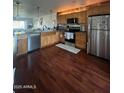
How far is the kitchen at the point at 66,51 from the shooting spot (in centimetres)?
329

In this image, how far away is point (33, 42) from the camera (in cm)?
730

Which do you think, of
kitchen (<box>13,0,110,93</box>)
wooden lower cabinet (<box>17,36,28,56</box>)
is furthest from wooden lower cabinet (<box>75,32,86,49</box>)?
wooden lower cabinet (<box>17,36,28,56</box>)

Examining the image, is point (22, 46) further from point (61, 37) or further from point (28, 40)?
point (61, 37)

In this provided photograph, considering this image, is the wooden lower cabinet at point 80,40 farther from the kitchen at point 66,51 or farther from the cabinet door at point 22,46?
the cabinet door at point 22,46

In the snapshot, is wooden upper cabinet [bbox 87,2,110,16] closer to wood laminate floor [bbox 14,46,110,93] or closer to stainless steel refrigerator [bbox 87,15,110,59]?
stainless steel refrigerator [bbox 87,15,110,59]

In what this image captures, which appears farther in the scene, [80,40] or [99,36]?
[80,40]

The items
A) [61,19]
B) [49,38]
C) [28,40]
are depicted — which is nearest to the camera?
[28,40]

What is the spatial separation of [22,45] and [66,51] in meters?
2.34

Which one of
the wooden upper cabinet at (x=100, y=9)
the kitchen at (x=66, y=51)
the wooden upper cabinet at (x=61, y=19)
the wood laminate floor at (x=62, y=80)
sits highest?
the wooden upper cabinet at (x=61, y=19)

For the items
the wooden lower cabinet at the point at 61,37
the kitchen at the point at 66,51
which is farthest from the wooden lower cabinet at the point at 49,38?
the wooden lower cabinet at the point at 61,37

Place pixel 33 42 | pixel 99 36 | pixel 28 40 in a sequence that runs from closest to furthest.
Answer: pixel 99 36
pixel 28 40
pixel 33 42

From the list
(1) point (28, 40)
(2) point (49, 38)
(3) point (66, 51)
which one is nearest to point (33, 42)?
(1) point (28, 40)
